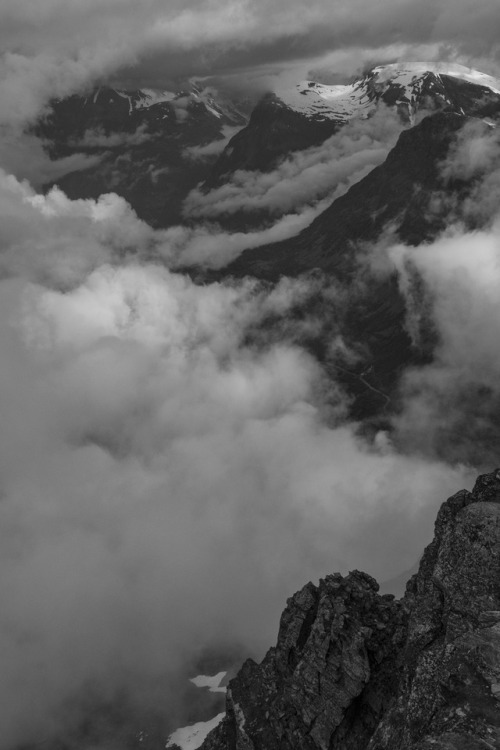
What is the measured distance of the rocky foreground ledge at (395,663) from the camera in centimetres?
4544

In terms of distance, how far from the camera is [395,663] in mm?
66688

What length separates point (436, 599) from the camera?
200ft

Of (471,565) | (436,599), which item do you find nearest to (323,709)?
(436,599)

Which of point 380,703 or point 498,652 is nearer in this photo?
point 498,652

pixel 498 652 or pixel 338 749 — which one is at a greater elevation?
pixel 498 652

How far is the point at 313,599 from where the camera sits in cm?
8562

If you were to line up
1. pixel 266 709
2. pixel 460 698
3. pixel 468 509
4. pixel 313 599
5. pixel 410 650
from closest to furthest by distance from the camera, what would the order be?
pixel 460 698, pixel 410 650, pixel 468 509, pixel 266 709, pixel 313 599

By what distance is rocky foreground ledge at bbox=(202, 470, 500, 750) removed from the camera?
1789 inches

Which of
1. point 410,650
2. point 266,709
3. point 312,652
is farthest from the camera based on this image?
point 266,709

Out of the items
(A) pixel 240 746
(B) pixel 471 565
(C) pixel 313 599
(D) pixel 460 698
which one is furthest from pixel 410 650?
(A) pixel 240 746

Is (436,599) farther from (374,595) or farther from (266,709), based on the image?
(266,709)

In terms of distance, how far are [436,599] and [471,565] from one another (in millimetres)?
5117

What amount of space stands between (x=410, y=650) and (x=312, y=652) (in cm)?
1887

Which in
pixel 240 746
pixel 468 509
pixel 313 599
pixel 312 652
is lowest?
pixel 240 746
